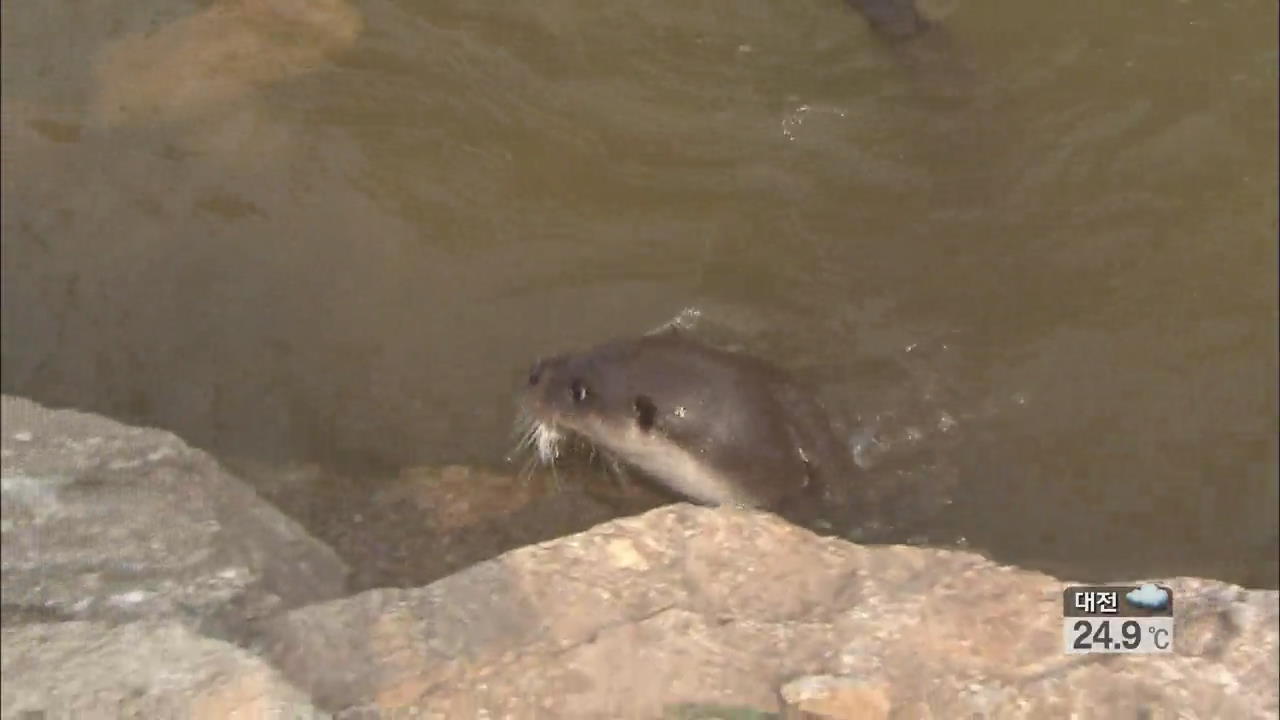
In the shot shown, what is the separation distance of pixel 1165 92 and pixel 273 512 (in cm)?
237

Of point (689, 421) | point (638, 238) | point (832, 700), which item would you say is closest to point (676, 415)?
point (689, 421)

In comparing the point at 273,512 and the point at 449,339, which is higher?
the point at 449,339

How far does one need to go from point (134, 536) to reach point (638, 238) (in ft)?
4.47

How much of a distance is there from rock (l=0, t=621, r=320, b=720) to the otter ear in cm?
103

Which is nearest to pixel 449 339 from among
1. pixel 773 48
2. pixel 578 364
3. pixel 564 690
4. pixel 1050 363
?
pixel 578 364

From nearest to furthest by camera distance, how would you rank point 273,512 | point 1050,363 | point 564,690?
1. point 564,690
2. point 273,512
3. point 1050,363

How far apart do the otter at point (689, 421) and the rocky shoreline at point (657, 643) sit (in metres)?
0.42

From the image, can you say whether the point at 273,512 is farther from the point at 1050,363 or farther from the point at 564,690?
the point at 1050,363

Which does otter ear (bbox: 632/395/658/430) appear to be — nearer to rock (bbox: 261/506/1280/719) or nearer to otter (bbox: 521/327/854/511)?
otter (bbox: 521/327/854/511)

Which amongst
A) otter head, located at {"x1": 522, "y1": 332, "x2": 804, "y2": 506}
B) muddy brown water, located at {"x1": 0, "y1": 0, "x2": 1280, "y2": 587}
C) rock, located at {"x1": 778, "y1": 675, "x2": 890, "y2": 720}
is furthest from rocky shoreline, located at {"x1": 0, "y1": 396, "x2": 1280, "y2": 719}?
muddy brown water, located at {"x1": 0, "y1": 0, "x2": 1280, "y2": 587}

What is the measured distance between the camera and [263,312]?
2961mm

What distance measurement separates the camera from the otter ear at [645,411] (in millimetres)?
2570

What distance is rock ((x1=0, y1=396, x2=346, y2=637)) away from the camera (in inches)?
86.7

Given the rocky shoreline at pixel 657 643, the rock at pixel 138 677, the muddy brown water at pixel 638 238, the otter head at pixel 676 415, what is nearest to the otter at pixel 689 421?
the otter head at pixel 676 415
